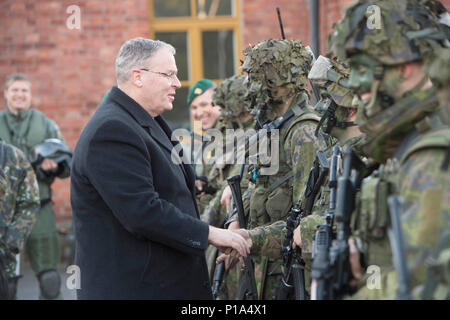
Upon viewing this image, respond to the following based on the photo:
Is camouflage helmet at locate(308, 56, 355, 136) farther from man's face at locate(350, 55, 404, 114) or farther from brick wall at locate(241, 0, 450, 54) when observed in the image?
brick wall at locate(241, 0, 450, 54)

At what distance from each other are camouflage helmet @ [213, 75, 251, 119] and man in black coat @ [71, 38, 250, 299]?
9.13ft

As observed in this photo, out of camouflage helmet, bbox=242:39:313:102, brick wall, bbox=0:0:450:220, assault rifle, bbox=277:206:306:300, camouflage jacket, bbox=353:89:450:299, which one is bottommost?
assault rifle, bbox=277:206:306:300

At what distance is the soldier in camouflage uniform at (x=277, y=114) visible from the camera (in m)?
3.98

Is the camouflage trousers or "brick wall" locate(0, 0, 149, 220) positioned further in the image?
"brick wall" locate(0, 0, 149, 220)

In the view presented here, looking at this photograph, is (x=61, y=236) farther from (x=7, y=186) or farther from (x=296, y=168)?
(x=296, y=168)

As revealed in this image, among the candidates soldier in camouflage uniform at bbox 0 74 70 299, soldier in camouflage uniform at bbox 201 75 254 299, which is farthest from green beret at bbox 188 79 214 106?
soldier in camouflage uniform at bbox 0 74 70 299

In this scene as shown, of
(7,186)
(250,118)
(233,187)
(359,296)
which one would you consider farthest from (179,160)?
(250,118)

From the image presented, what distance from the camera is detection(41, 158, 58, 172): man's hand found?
6.80m

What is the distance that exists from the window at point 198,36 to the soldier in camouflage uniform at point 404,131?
6.73 m

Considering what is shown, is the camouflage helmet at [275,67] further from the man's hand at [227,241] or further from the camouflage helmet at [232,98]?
the camouflage helmet at [232,98]

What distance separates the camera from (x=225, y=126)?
6.20 metres

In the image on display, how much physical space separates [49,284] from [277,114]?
11.1ft

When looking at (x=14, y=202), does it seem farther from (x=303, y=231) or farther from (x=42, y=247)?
(x=303, y=231)

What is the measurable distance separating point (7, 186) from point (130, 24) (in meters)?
4.15
